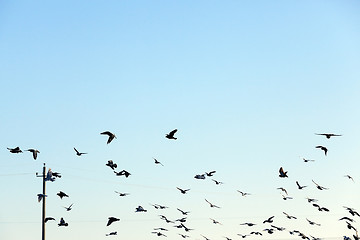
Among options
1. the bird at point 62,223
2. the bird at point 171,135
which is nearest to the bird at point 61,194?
the bird at point 62,223

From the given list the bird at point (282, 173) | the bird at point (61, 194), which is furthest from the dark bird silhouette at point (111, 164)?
the bird at point (282, 173)

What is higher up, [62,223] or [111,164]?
[111,164]

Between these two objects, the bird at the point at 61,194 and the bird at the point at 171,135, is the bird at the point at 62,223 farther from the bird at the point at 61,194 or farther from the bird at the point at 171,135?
the bird at the point at 171,135

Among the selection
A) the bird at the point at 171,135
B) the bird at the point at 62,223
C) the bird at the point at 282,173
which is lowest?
the bird at the point at 62,223

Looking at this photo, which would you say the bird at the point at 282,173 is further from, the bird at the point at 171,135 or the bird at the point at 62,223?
the bird at the point at 62,223

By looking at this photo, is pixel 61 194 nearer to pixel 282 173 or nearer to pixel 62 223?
pixel 62 223

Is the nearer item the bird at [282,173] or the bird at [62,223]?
the bird at [62,223]

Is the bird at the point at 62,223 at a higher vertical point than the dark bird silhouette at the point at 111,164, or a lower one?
lower

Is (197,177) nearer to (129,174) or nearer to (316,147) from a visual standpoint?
(129,174)

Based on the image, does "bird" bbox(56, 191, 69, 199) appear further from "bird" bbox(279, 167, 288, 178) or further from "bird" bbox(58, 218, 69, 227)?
"bird" bbox(279, 167, 288, 178)

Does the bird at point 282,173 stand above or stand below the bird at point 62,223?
above

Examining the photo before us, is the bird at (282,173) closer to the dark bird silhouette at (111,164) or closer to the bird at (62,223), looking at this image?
the dark bird silhouette at (111,164)

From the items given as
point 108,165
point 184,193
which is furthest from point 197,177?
point 108,165

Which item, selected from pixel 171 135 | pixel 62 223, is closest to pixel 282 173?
pixel 171 135
